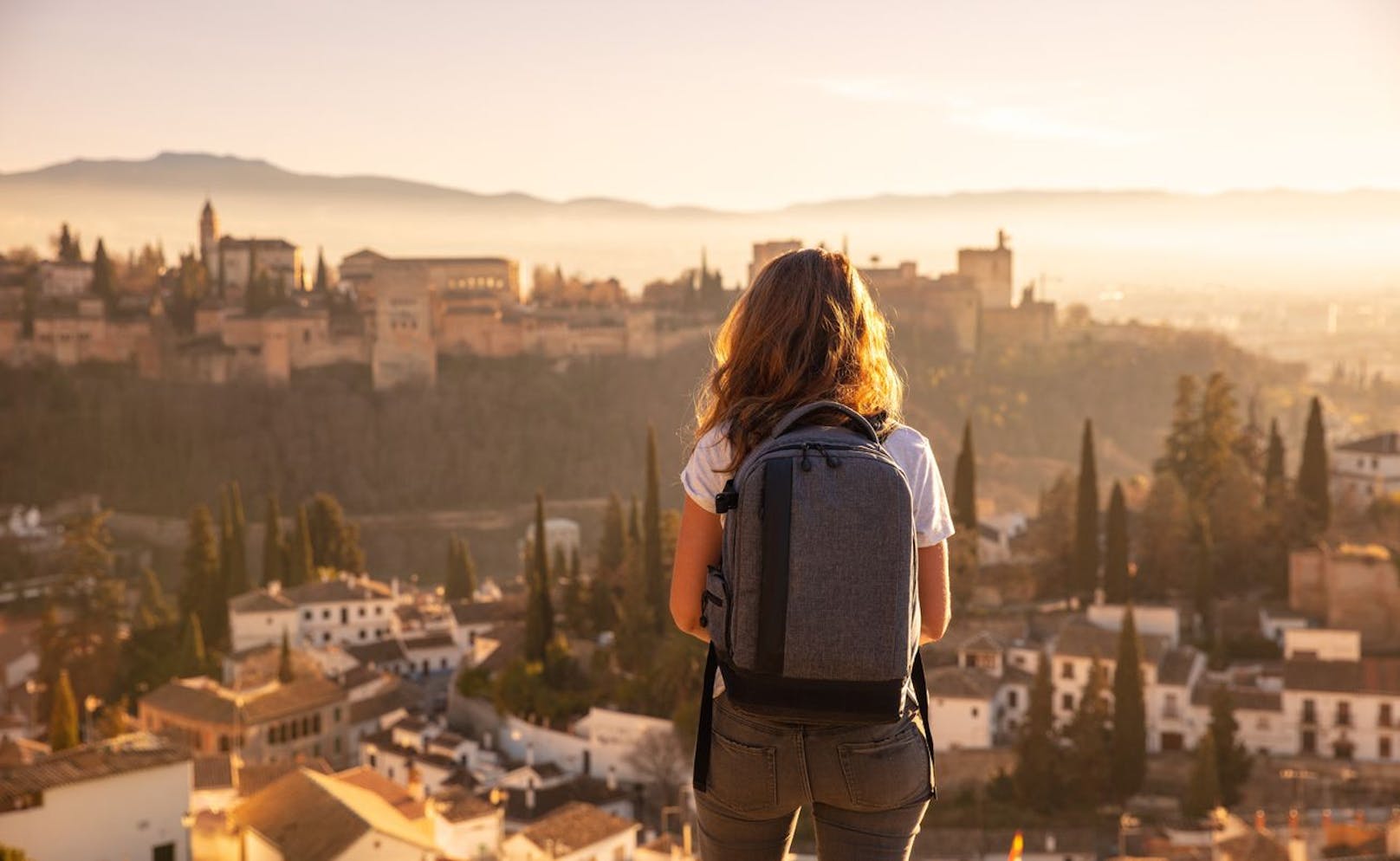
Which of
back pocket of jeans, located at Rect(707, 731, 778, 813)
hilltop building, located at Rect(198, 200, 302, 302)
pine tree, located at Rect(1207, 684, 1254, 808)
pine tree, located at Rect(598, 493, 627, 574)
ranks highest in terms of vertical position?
hilltop building, located at Rect(198, 200, 302, 302)

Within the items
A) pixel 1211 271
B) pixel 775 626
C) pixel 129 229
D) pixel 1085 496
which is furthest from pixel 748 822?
pixel 129 229

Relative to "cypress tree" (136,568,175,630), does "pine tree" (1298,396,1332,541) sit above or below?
above

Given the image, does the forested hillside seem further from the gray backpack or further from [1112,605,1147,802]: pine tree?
the gray backpack

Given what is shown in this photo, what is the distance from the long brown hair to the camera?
5.83 feet

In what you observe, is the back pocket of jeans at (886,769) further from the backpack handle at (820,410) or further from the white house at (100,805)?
the white house at (100,805)

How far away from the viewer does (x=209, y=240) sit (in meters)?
43.7

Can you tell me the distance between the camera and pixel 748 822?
1836 mm

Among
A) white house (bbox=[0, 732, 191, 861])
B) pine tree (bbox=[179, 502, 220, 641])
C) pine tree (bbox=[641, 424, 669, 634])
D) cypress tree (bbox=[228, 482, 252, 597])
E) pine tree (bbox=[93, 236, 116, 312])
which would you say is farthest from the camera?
pine tree (bbox=[93, 236, 116, 312])

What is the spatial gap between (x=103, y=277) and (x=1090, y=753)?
3368cm

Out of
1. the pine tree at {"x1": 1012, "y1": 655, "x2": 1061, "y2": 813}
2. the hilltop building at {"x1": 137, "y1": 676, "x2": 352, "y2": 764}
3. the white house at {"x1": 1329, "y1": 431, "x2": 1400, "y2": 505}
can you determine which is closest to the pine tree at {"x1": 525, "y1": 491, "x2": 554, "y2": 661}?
the hilltop building at {"x1": 137, "y1": 676, "x2": 352, "y2": 764}

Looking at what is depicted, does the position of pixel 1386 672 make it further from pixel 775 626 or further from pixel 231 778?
pixel 775 626

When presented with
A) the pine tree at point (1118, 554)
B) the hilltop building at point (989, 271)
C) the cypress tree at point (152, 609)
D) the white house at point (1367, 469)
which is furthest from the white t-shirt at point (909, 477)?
the hilltop building at point (989, 271)

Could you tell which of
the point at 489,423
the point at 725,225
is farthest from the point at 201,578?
the point at 725,225

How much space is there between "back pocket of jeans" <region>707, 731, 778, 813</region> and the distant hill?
114ft
